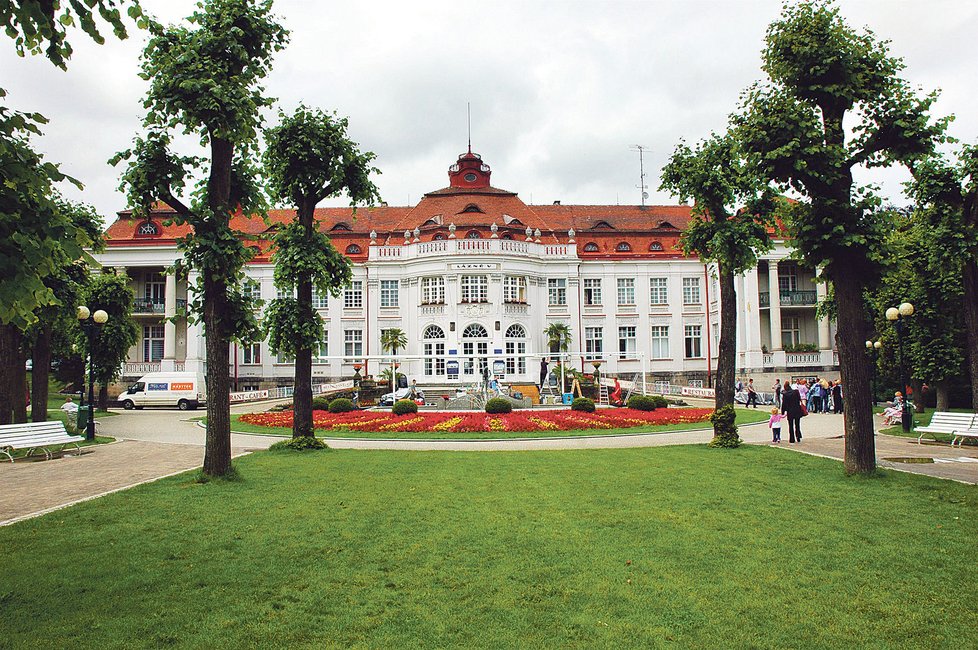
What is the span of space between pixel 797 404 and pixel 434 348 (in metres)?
30.2

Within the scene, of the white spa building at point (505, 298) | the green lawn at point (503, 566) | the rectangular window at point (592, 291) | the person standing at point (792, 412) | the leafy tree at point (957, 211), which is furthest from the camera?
the rectangular window at point (592, 291)

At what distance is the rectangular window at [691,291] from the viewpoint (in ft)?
170

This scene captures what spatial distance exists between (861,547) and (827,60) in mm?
8482

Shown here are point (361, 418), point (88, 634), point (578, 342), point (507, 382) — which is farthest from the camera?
point (578, 342)

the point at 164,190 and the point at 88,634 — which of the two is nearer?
the point at 88,634

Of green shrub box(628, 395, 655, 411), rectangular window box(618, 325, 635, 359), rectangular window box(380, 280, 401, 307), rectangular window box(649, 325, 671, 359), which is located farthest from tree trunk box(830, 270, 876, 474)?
rectangular window box(380, 280, 401, 307)

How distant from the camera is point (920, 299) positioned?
2756 cm

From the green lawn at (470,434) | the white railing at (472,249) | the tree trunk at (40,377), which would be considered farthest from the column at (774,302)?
the tree trunk at (40,377)

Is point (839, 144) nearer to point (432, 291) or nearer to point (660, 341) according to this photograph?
point (432, 291)

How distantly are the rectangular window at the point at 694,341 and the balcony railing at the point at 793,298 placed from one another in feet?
16.9

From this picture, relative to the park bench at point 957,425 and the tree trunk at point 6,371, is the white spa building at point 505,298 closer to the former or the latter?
the tree trunk at point 6,371

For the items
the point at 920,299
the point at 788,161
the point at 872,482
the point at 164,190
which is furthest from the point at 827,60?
the point at 920,299

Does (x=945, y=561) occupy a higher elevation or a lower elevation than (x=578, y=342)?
lower

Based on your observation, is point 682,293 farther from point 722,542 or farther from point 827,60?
point 722,542
